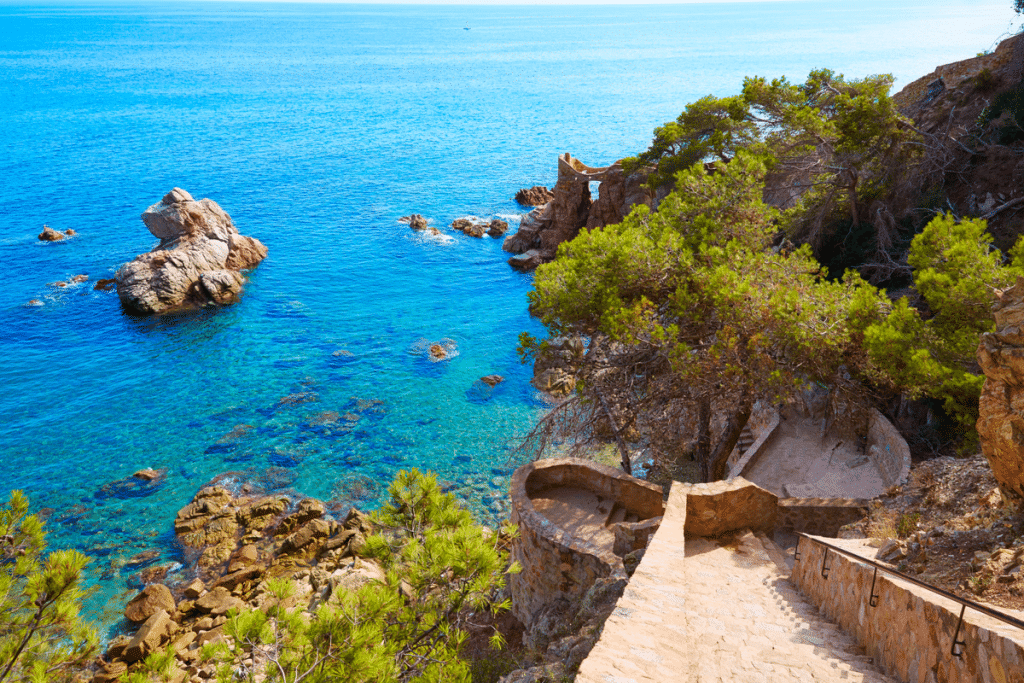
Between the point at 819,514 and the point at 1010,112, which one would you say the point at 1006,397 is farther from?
the point at 1010,112

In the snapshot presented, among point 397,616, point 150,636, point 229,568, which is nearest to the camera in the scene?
point 397,616

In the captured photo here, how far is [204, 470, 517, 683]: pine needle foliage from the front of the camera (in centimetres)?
618

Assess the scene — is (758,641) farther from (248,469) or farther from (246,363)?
(246,363)

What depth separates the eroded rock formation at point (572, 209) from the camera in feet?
143

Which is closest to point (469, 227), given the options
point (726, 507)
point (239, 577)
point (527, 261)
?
point (527, 261)

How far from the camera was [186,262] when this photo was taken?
1593 inches

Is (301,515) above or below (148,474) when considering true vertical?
below

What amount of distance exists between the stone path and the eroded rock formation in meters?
34.2

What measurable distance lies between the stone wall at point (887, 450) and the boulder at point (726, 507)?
3.63m

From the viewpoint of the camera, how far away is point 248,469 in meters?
24.8

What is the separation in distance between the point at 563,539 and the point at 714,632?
5351 mm

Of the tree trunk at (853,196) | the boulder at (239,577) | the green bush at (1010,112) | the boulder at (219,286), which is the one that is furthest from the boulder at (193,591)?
the green bush at (1010,112)

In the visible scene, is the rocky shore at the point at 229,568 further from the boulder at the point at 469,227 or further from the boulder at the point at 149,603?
the boulder at the point at 469,227

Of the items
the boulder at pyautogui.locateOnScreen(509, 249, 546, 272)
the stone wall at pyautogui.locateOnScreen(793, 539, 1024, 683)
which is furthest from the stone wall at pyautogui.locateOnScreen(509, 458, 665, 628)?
the boulder at pyautogui.locateOnScreen(509, 249, 546, 272)
